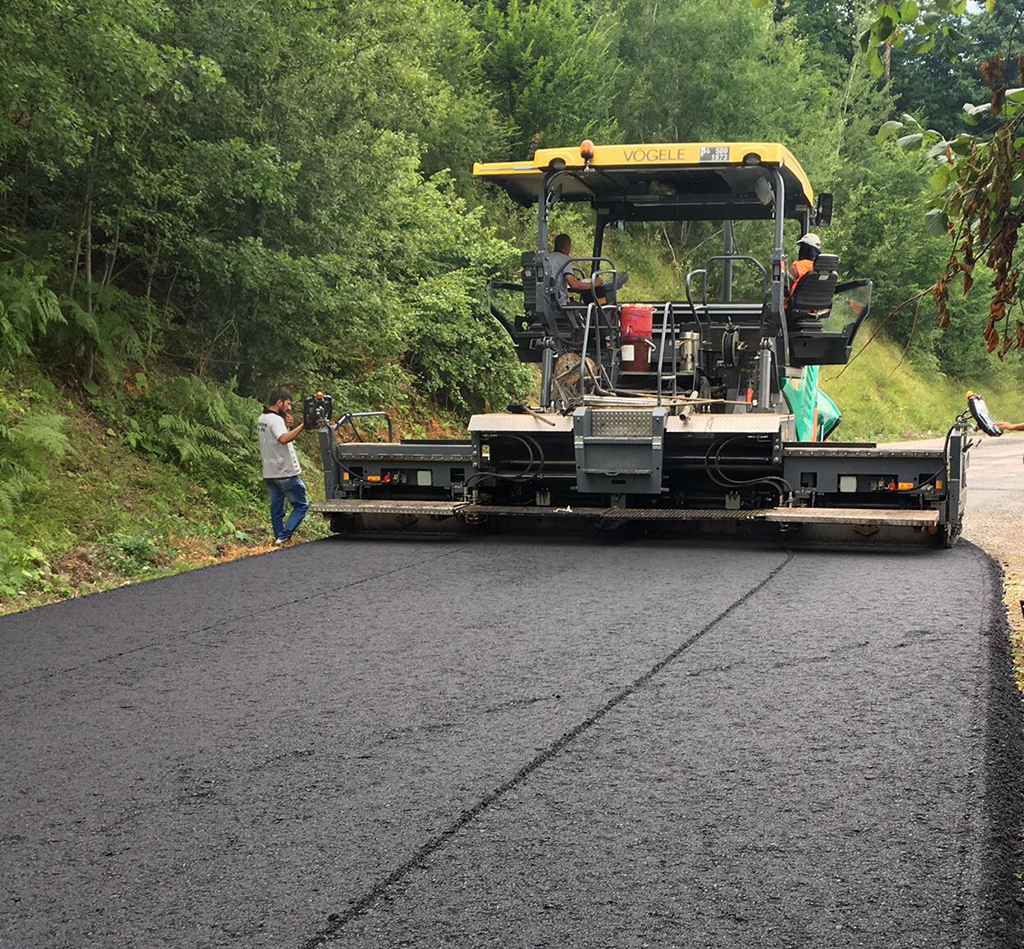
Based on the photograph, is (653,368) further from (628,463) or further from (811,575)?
(811,575)

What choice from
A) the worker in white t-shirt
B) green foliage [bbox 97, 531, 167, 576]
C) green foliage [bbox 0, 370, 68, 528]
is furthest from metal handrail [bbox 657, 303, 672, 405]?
green foliage [bbox 0, 370, 68, 528]

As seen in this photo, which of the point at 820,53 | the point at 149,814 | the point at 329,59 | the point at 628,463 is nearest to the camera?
the point at 149,814

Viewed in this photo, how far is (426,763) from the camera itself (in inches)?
167

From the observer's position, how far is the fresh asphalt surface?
122 inches

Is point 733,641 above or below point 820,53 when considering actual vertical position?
below

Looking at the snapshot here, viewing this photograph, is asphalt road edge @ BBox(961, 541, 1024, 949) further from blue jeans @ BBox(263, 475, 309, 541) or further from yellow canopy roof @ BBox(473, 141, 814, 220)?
blue jeans @ BBox(263, 475, 309, 541)

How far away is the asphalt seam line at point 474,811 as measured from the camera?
3037 mm

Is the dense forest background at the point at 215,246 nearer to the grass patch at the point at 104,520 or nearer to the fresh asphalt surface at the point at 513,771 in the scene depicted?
the grass patch at the point at 104,520

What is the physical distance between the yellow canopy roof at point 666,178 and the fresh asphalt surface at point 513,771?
377cm

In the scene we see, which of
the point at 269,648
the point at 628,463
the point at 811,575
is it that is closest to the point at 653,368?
the point at 628,463

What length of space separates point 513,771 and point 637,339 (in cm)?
615

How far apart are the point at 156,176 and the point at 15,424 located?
2407mm

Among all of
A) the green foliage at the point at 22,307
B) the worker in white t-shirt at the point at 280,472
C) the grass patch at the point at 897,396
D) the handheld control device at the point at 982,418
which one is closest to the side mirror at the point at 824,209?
the handheld control device at the point at 982,418

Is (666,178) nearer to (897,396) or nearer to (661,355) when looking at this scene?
(661,355)
